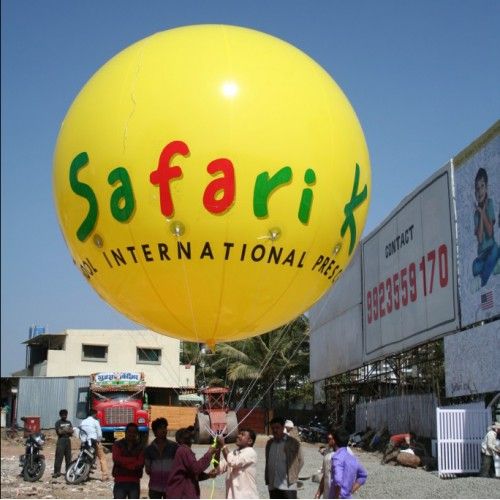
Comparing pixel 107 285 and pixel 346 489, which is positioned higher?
pixel 107 285

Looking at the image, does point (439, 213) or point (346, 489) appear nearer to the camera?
point (346, 489)

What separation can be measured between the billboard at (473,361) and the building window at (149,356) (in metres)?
21.6

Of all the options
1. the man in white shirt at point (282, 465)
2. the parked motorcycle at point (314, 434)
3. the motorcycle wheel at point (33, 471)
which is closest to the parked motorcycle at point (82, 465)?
the motorcycle wheel at point (33, 471)

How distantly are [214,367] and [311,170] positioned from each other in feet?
113

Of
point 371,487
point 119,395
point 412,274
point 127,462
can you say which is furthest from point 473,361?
point 119,395

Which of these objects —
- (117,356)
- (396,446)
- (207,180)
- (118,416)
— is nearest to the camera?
(207,180)

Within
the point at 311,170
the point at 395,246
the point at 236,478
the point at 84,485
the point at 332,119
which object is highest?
the point at 395,246

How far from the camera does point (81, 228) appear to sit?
28.8 ft

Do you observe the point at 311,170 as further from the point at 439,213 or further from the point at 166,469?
the point at 439,213

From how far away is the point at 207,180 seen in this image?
8008 millimetres

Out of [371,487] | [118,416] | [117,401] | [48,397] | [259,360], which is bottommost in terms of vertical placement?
[371,487]

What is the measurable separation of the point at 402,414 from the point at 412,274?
4.70 metres

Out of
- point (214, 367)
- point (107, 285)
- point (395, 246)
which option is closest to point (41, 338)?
point (214, 367)

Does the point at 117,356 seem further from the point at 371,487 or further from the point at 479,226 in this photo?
the point at 371,487
